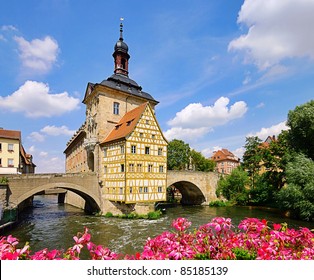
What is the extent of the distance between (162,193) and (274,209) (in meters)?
13.6

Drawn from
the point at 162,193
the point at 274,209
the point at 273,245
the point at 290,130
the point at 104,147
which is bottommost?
the point at 274,209

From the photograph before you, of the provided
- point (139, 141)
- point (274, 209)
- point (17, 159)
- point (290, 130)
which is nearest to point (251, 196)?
point (274, 209)

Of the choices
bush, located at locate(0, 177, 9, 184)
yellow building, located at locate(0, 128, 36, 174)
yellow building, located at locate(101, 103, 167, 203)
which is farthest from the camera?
yellow building, located at locate(0, 128, 36, 174)

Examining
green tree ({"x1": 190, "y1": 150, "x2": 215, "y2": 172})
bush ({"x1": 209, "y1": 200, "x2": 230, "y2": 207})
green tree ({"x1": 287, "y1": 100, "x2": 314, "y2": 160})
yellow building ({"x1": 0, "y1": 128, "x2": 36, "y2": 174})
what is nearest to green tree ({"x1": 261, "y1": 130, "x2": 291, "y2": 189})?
green tree ({"x1": 287, "y1": 100, "x2": 314, "y2": 160})

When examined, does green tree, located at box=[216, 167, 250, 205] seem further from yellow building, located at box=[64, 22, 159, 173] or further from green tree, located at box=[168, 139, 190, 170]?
yellow building, located at box=[64, 22, 159, 173]

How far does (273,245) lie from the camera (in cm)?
241

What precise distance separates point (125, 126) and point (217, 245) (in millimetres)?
18876

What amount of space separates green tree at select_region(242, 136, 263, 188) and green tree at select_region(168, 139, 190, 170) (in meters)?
11.5

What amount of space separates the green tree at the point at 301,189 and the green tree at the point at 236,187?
1041 cm

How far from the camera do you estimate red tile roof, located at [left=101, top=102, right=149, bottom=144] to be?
19.6m

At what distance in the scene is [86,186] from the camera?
20.7m

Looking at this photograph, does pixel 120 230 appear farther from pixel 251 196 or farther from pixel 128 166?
pixel 251 196

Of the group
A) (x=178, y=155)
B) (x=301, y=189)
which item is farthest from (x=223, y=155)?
(x=301, y=189)

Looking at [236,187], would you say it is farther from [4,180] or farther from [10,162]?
[10,162]
